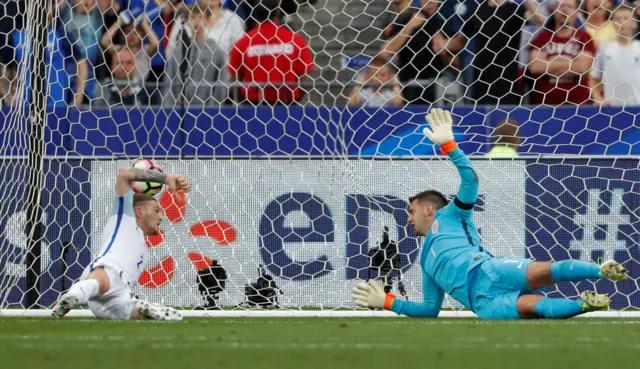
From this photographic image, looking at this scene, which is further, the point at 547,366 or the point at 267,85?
the point at 267,85

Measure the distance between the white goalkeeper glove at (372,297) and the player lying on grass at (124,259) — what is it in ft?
4.06

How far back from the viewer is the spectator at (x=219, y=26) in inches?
375

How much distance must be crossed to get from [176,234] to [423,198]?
2220mm

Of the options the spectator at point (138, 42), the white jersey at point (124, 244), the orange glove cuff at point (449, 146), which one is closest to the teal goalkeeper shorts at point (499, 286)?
the orange glove cuff at point (449, 146)

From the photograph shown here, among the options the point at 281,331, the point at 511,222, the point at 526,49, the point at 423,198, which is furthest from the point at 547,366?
the point at 526,49

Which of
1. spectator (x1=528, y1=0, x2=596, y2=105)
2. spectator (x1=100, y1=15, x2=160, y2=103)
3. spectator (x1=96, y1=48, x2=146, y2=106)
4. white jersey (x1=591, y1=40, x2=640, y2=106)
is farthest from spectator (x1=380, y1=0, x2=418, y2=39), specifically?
spectator (x1=96, y1=48, x2=146, y2=106)

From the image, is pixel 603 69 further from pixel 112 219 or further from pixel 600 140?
pixel 112 219

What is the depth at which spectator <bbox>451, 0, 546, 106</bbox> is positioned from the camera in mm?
9398

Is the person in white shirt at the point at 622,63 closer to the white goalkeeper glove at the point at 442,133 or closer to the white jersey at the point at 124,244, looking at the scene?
the white goalkeeper glove at the point at 442,133

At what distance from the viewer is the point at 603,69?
31.1 feet

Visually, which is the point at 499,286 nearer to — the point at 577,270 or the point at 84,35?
the point at 577,270

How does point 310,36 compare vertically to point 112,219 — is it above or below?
above

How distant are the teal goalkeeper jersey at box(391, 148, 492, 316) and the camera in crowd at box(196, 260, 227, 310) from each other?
6.10 feet

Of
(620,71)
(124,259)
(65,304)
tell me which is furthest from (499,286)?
(620,71)
